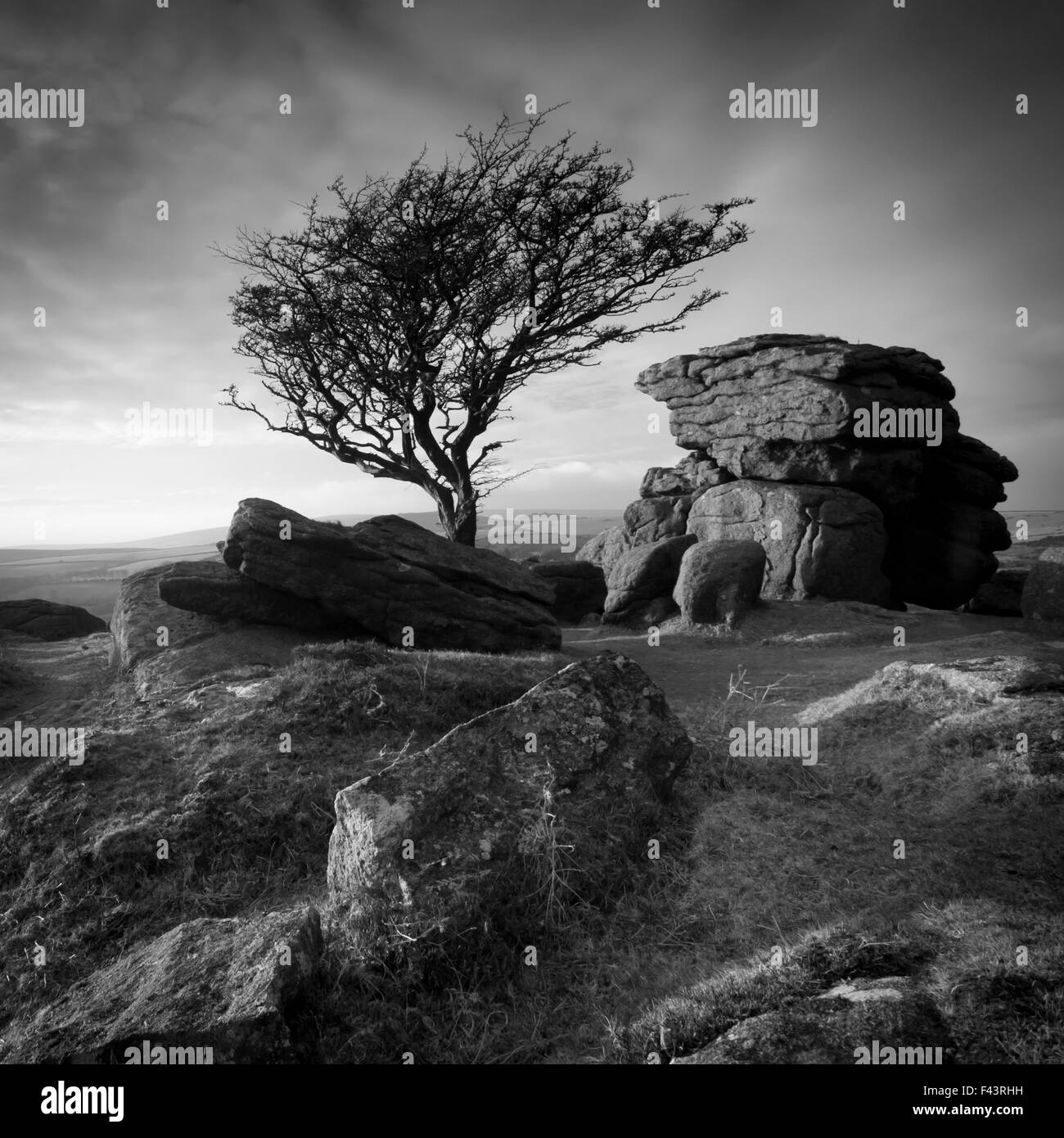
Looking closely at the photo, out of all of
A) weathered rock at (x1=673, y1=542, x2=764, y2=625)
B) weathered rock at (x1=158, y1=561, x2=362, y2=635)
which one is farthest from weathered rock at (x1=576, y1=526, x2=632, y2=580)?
weathered rock at (x1=158, y1=561, x2=362, y2=635)

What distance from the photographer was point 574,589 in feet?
79.2

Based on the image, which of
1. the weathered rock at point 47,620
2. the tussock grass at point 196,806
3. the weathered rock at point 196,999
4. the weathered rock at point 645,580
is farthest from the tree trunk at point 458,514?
the weathered rock at point 196,999

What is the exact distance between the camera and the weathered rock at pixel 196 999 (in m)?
4.27

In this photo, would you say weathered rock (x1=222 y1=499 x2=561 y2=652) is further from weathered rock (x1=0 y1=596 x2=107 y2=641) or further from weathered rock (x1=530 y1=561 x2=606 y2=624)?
weathered rock (x1=0 y1=596 x2=107 y2=641)

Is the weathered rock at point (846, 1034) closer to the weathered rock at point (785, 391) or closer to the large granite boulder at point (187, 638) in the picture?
the large granite boulder at point (187, 638)

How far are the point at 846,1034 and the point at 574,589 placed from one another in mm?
20357

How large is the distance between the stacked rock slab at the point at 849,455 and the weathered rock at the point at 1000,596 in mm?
1349

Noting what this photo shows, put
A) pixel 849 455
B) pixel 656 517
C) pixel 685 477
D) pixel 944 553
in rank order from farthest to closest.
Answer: pixel 685 477 → pixel 656 517 → pixel 944 553 → pixel 849 455

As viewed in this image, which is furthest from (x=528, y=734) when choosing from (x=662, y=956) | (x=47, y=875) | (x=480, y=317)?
(x=480, y=317)

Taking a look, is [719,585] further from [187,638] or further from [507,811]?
[507,811]

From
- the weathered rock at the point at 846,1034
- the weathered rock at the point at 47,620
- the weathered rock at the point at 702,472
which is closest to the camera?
the weathered rock at the point at 846,1034

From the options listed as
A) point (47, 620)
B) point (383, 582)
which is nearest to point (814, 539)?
point (383, 582)

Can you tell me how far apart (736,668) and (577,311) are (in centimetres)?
1238

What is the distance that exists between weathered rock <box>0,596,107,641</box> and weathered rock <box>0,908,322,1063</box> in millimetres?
20269
